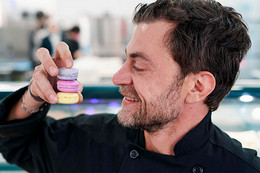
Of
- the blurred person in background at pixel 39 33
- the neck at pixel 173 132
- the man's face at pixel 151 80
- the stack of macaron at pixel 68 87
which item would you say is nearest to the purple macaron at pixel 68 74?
the stack of macaron at pixel 68 87

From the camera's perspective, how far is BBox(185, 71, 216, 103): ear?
1058 mm

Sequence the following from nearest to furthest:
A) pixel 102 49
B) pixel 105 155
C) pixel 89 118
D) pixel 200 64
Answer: pixel 200 64
pixel 105 155
pixel 89 118
pixel 102 49

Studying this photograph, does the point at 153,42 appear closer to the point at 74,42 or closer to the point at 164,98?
the point at 164,98

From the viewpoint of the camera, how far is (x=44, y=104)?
1.16 m

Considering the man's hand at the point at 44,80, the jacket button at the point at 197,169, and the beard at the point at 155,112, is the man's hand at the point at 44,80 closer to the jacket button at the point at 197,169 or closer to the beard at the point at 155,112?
the beard at the point at 155,112

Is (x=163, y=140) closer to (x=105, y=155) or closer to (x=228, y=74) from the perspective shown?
(x=105, y=155)

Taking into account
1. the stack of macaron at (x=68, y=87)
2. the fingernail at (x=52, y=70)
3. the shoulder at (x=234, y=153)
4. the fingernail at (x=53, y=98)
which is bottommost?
the shoulder at (x=234, y=153)

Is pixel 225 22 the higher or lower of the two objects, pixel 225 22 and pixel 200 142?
the higher

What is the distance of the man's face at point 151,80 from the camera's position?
40.6 inches

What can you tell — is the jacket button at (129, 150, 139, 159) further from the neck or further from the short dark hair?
the short dark hair

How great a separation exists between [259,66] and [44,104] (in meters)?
4.58

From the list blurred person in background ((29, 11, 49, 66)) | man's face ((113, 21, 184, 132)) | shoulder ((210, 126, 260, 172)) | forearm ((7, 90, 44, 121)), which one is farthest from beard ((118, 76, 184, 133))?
blurred person in background ((29, 11, 49, 66))

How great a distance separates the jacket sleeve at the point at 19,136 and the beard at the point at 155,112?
1.24 ft

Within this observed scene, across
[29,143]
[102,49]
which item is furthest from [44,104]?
[102,49]
